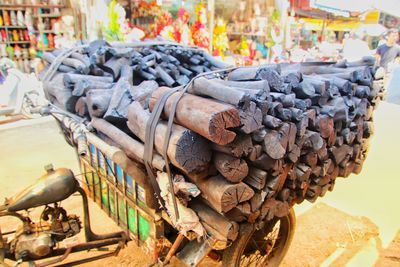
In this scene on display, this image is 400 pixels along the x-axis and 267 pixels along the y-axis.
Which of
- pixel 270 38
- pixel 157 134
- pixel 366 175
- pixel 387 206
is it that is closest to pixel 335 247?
pixel 387 206

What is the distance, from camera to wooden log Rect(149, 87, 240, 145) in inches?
53.4

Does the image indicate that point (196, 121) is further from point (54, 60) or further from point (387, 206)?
point (387, 206)

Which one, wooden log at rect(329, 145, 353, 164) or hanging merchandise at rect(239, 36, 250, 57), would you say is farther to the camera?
Answer: hanging merchandise at rect(239, 36, 250, 57)

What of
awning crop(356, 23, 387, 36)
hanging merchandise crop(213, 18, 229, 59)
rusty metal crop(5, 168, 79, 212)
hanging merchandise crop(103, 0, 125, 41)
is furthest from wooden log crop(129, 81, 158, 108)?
awning crop(356, 23, 387, 36)

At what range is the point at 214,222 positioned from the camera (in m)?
1.67

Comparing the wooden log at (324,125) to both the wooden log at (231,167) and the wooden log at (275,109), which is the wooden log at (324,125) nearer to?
the wooden log at (275,109)

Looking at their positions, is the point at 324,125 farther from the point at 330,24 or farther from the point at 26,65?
the point at 26,65

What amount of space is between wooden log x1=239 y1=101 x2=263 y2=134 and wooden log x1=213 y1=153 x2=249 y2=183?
0.54 ft

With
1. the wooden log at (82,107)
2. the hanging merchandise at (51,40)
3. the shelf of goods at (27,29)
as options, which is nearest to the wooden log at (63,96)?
the wooden log at (82,107)

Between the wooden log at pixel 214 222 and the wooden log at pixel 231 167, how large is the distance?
268mm

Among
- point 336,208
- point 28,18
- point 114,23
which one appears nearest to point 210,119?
point 336,208

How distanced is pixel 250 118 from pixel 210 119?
0.23 metres

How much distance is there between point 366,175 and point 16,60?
28.3ft

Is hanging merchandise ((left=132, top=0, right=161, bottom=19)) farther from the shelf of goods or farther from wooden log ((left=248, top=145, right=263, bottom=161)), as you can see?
wooden log ((left=248, top=145, right=263, bottom=161))
